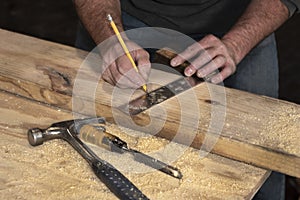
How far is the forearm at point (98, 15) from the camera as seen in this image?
2.12 metres

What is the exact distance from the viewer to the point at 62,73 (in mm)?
1845

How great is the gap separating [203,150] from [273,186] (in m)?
0.58

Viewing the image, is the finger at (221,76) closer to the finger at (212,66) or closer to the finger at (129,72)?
the finger at (212,66)

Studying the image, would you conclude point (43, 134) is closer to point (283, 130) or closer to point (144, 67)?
point (144, 67)

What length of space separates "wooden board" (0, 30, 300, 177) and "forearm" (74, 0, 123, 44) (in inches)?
6.7

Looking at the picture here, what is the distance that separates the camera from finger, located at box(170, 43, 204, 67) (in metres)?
1.89

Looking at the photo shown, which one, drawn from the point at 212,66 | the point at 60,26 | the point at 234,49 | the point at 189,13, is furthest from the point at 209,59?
the point at 60,26

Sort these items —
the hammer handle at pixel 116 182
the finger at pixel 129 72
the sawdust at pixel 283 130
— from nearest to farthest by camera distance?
1. the hammer handle at pixel 116 182
2. the sawdust at pixel 283 130
3. the finger at pixel 129 72

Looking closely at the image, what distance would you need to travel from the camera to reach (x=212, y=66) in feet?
6.26

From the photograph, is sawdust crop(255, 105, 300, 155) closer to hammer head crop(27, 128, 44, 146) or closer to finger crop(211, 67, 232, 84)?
finger crop(211, 67, 232, 84)

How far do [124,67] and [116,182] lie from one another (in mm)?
509

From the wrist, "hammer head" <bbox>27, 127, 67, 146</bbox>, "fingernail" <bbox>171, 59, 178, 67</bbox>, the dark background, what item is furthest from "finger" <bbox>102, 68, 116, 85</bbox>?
the dark background

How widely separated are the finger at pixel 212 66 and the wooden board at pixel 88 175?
319 millimetres

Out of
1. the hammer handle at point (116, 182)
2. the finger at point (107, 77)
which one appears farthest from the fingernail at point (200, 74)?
the hammer handle at point (116, 182)
